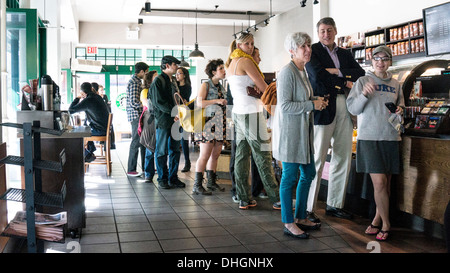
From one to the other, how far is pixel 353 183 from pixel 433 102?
1012mm

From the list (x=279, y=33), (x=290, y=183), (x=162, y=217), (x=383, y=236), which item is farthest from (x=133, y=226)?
(x=279, y=33)

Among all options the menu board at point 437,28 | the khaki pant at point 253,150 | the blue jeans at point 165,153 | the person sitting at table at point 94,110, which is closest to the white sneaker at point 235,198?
the khaki pant at point 253,150

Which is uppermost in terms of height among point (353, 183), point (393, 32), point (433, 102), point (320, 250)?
point (393, 32)

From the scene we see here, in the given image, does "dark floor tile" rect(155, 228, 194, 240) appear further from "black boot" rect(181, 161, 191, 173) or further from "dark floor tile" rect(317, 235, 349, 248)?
"black boot" rect(181, 161, 191, 173)

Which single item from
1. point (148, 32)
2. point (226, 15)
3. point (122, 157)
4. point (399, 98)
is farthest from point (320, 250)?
point (148, 32)

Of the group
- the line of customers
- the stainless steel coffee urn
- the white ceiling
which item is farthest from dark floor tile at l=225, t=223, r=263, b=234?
the white ceiling

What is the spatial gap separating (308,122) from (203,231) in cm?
123

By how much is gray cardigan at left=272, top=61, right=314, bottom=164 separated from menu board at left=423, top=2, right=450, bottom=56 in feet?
13.6

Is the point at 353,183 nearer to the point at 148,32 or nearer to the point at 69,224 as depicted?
the point at 69,224

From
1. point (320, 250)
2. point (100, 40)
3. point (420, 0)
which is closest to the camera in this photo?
point (320, 250)

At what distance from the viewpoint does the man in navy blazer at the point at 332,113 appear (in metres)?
3.78

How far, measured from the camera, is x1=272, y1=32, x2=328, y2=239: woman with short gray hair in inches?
127

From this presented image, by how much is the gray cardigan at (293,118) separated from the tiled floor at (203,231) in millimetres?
656
